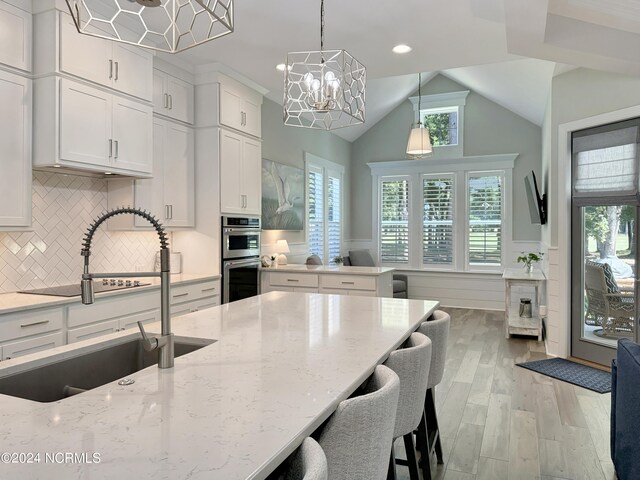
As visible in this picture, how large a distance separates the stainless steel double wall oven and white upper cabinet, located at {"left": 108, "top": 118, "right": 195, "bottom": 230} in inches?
15.7

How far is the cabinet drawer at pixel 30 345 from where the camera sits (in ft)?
8.27

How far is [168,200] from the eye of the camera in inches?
163

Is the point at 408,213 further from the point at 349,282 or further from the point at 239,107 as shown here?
the point at 239,107

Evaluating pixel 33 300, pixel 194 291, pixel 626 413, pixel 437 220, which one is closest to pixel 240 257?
pixel 194 291

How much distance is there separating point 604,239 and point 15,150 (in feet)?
16.0

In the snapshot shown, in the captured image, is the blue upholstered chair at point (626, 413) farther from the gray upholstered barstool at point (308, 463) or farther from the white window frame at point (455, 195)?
the white window frame at point (455, 195)

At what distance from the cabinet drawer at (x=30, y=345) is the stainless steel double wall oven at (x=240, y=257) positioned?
177cm

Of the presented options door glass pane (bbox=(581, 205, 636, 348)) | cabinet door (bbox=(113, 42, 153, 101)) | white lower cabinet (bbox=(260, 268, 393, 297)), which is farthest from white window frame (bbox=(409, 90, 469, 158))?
cabinet door (bbox=(113, 42, 153, 101))

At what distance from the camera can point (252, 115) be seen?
4961 millimetres

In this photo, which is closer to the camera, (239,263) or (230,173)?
(230,173)

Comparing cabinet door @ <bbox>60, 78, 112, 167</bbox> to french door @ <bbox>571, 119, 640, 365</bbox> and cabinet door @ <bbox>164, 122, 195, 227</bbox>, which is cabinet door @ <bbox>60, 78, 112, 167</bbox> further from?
french door @ <bbox>571, 119, 640, 365</bbox>

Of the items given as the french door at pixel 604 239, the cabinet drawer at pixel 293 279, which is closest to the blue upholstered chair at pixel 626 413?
the french door at pixel 604 239

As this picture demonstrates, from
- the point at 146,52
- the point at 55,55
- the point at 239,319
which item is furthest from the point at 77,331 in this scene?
the point at 146,52

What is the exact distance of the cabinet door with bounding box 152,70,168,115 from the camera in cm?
397
